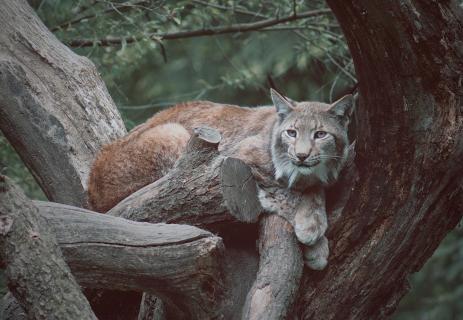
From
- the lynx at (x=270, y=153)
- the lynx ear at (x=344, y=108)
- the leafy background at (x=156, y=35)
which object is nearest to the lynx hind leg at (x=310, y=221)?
the lynx at (x=270, y=153)

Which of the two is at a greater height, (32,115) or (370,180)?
(32,115)

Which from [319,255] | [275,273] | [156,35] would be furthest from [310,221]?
[156,35]

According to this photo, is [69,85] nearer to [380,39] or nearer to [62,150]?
[62,150]

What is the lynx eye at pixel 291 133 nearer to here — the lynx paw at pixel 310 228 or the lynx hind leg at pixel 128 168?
the lynx paw at pixel 310 228

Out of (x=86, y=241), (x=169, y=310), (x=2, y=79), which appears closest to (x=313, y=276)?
(x=169, y=310)

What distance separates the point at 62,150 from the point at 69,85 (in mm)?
545

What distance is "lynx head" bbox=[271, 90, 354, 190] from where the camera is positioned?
514 centimetres

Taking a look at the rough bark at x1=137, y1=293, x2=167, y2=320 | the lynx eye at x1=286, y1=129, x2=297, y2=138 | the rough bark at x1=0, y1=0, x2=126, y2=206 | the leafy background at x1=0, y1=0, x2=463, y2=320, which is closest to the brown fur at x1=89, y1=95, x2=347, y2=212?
the lynx eye at x1=286, y1=129, x2=297, y2=138

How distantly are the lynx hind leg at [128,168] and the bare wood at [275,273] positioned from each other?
0.92m

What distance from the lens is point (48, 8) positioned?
7945mm

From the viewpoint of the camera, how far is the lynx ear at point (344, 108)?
17.1 ft

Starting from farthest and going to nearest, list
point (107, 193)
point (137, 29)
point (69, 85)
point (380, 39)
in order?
point (137, 29) → point (69, 85) → point (107, 193) → point (380, 39)

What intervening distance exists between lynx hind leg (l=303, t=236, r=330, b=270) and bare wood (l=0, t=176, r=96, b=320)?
1513 mm

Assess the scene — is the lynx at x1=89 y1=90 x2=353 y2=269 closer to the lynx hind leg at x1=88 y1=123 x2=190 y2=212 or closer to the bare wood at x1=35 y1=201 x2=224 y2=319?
the lynx hind leg at x1=88 y1=123 x2=190 y2=212
